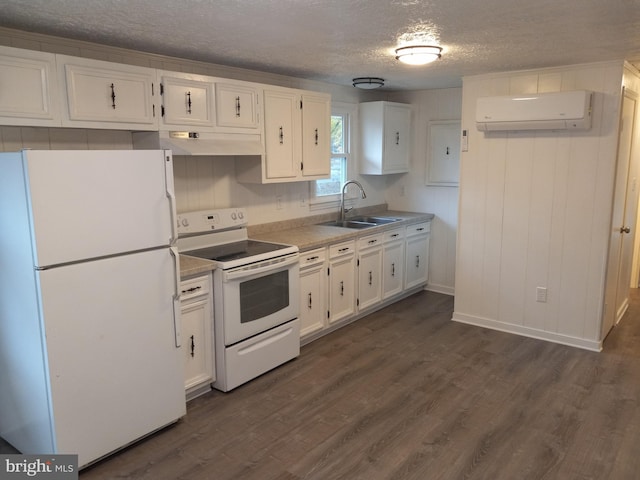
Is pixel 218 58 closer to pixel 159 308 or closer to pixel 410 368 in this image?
pixel 159 308

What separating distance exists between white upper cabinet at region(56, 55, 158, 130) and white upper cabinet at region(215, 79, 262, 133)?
1.73 ft

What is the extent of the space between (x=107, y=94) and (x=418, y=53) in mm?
1954

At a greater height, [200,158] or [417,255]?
[200,158]

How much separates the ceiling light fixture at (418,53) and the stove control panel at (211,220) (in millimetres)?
1737

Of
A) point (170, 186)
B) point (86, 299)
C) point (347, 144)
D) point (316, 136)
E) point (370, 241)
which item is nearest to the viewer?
point (86, 299)

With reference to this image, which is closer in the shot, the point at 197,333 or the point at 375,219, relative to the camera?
the point at 197,333

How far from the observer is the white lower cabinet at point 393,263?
16.3ft

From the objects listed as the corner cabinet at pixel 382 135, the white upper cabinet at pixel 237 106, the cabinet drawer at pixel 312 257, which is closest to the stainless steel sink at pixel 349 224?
the corner cabinet at pixel 382 135

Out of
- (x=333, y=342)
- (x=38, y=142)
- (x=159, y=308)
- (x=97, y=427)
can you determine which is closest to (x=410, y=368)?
(x=333, y=342)

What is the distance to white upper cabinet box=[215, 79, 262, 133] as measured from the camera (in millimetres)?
3545

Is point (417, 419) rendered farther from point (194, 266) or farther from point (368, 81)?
point (368, 81)

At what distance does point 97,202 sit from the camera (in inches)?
94.6

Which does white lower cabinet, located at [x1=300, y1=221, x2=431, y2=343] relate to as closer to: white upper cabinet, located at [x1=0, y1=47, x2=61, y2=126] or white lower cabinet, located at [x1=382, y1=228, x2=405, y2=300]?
white lower cabinet, located at [x1=382, y1=228, x2=405, y2=300]

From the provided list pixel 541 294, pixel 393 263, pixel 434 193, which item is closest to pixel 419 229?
pixel 434 193
